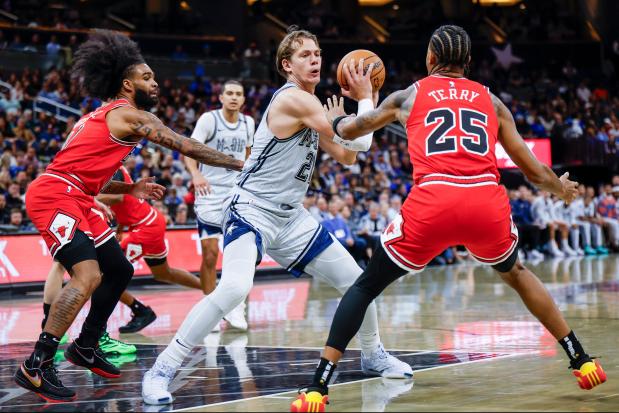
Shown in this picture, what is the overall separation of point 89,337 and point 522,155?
130 inches

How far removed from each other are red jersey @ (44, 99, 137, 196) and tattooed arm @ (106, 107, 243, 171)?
0.26 feet

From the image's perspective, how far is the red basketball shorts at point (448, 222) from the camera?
5406 millimetres

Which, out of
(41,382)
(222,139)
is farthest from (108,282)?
(222,139)

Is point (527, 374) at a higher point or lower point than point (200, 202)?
lower

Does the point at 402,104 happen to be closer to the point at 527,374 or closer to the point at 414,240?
the point at 414,240

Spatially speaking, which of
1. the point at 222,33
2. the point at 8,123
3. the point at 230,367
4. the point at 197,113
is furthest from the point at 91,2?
the point at 230,367

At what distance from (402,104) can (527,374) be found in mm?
2116

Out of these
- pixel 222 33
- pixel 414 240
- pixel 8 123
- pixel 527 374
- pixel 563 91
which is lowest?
pixel 527 374

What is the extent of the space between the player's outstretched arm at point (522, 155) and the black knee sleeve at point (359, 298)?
1.01 metres

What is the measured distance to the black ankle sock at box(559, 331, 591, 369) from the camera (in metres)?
5.69

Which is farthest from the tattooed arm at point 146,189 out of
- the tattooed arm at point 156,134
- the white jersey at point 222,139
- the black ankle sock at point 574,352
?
the black ankle sock at point 574,352

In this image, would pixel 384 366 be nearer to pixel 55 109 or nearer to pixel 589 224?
pixel 55 109

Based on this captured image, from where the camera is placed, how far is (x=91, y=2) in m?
34.8

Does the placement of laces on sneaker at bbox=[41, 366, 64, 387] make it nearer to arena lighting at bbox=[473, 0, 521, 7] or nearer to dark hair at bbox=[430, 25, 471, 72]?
dark hair at bbox=[430, 25, 471, 72]
